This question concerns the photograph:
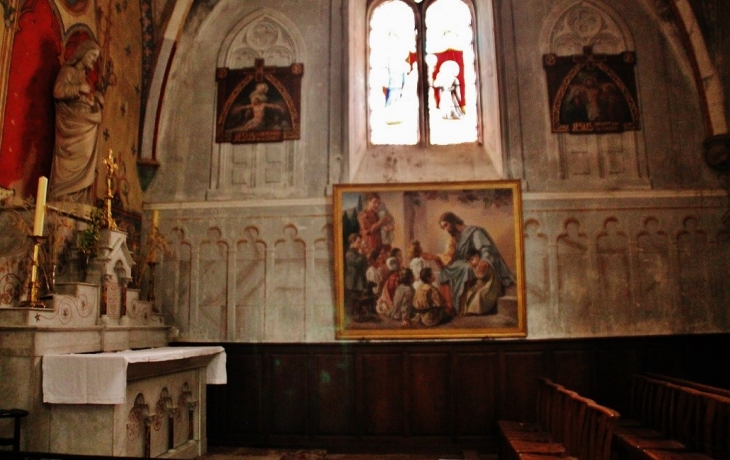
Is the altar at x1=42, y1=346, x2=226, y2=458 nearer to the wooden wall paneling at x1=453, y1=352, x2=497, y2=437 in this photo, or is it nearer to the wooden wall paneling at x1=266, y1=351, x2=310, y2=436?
the wooden wall paneling at x1=266, y1=351, x2=310, y2=436

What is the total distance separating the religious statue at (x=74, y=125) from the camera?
24.5 feet

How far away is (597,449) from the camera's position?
204 inches

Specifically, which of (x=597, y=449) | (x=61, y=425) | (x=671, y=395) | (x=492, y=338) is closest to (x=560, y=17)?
(x=492, y=338)

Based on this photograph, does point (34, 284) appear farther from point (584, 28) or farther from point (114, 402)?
point (584, 28)

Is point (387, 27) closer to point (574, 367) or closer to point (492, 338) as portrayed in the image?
point (492, 338)

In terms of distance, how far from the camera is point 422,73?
10445 mm

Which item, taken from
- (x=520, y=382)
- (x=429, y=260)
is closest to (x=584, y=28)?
(x=429, y=260)

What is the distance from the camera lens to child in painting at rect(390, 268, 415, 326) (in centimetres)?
913

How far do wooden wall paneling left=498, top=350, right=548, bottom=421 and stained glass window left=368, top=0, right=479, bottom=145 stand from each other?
338 cm

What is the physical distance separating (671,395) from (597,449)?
6.88 ft

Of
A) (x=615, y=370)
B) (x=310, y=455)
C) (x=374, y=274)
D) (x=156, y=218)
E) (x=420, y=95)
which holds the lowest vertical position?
(x=310, y=455)

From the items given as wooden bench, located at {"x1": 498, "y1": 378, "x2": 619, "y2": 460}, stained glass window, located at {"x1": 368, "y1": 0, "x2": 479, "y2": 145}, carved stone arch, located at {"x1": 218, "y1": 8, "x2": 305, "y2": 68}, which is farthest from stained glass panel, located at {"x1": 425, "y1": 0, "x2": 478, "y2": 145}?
wooden bench, located at {"x1": 498, "y1": 378, "x2": 619, "y2": 460}

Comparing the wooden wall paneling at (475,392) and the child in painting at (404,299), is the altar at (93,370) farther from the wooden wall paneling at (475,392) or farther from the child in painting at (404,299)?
the wooden wall paneling at (475,392)

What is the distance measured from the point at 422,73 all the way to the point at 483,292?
3.71 meters
